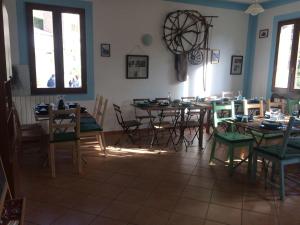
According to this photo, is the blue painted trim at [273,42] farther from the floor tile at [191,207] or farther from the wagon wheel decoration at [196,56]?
the floor tile at [191,207]

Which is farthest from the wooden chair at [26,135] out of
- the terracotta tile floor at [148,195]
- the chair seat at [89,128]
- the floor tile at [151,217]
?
the floor tile at [151,217]

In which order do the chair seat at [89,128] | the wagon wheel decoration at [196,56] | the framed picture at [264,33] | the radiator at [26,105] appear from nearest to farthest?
the chair seat at [89,128] → the radiator at [26,105] → the wagon wheel decoration at [196,56] → the framed picture at [264,33]

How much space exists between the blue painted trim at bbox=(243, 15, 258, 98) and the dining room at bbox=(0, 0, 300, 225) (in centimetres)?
3

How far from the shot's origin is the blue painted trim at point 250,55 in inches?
257

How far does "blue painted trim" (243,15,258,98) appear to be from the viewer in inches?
257

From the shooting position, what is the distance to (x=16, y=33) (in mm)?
4363

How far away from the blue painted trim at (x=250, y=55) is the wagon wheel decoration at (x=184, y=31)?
1375 mm

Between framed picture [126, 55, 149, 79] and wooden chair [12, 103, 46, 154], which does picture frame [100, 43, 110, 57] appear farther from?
wooden chair [12, 103, 46, 154]

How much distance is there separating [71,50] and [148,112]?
5.98 feet

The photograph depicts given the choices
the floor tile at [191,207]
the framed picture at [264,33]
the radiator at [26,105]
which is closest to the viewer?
the floor tile at [191,207]

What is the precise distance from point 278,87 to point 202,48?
1.94 m

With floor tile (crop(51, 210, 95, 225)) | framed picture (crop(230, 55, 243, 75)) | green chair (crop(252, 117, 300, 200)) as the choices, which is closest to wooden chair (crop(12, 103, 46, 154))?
floor tile (crop(51, 210, 95, 225))

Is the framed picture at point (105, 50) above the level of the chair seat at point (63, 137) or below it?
above

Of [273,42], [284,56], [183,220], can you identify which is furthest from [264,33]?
[183,220]
